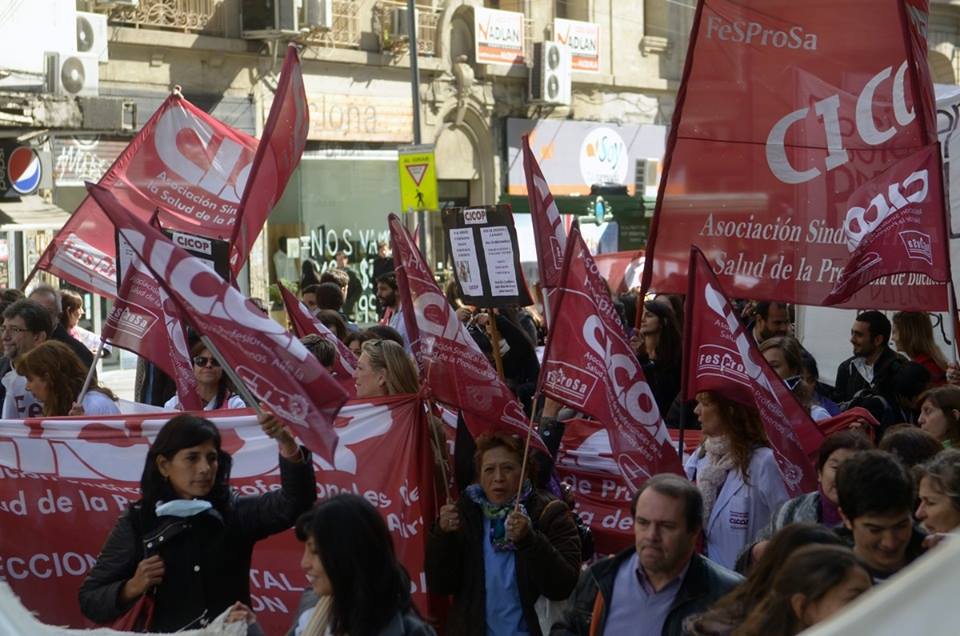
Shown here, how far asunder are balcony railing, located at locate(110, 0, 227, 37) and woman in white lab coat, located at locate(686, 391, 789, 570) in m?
16.8

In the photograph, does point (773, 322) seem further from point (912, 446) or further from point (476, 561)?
point (476, 561)

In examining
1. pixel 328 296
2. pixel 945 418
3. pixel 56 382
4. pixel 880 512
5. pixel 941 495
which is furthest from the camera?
pixel 328 296

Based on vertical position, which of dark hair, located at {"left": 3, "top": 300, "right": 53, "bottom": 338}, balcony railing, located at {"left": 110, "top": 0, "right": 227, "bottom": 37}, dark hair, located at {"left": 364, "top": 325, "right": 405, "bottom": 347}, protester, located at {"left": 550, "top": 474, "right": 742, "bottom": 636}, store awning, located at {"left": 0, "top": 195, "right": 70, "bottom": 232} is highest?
balcony railing, located at {"left": 110, "top": 0, "right": 227, "bottom": 37}

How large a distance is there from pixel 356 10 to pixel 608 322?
822 inches

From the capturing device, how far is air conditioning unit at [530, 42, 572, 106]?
2912cm

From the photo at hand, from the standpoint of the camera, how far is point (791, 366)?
6785 millimetres

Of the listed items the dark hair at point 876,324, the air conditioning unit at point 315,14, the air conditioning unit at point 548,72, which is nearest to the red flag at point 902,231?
the dark hair at point 876,324

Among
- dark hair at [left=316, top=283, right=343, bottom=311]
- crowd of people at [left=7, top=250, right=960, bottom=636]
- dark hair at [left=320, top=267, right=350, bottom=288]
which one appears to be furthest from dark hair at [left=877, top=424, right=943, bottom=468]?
dark hair at [left=320, top=267, right=350, bottom=288]

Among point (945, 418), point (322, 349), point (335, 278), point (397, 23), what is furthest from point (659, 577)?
point (397, 23)

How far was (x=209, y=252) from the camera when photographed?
7.11 meters

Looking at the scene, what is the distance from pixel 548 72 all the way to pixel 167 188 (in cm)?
2071

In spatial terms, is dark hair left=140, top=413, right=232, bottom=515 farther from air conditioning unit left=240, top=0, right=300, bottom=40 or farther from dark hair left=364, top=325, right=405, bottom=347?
air conditioning unit left=240, top=0, right=300, bottom=40

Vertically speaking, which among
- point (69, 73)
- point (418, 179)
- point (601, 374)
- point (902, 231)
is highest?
point (69, 73)

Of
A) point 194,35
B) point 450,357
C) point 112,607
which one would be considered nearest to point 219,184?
point 450,357
